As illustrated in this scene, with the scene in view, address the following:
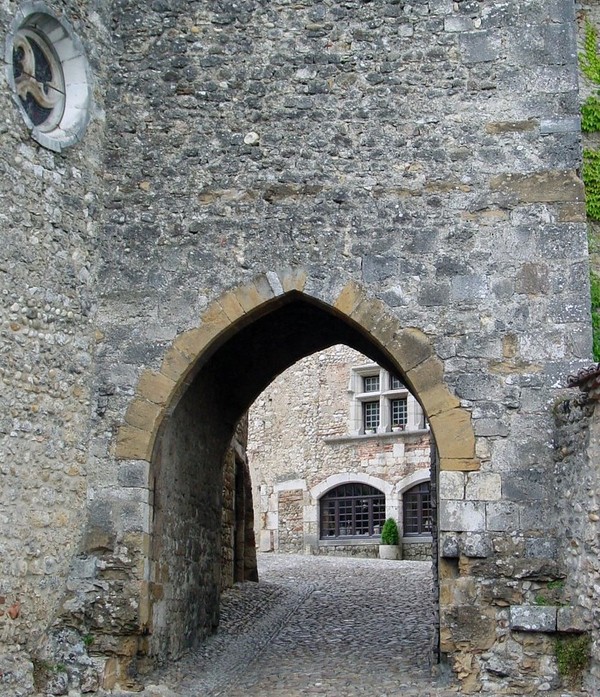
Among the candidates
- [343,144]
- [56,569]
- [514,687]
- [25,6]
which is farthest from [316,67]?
[514,687]

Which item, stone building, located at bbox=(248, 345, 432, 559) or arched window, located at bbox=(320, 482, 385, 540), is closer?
stone building, located at bbox=(248, 345, 432, 559)

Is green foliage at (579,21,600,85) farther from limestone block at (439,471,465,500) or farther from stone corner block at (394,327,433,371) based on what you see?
limestone block at (439,471,465,500)

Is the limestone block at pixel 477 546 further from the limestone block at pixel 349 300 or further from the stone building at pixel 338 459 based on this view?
the stone building at pixel 338 459

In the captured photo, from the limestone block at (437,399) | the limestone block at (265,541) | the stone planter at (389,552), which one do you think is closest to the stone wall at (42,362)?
the limestone block at (437,399)

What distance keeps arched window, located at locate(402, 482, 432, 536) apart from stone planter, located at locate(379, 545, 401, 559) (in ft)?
2.14

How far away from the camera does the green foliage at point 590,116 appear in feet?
24.8

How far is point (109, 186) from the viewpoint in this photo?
7.23 m

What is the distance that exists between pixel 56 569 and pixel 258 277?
7.31 feet

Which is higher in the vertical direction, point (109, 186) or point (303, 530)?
point (109, 186)

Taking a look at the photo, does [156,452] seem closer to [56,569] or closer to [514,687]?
[56,569]

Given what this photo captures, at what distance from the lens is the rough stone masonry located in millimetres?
6449

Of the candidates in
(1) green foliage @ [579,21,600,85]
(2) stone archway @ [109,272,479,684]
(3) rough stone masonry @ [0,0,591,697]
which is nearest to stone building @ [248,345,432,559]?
(2) stone archway @ [109,272,479,684]

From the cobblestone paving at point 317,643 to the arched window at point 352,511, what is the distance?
6.45 meters

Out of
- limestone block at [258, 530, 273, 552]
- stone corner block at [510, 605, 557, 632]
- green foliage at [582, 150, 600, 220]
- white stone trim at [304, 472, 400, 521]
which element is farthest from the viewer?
limestone block at [258, 530, 273, 552]
